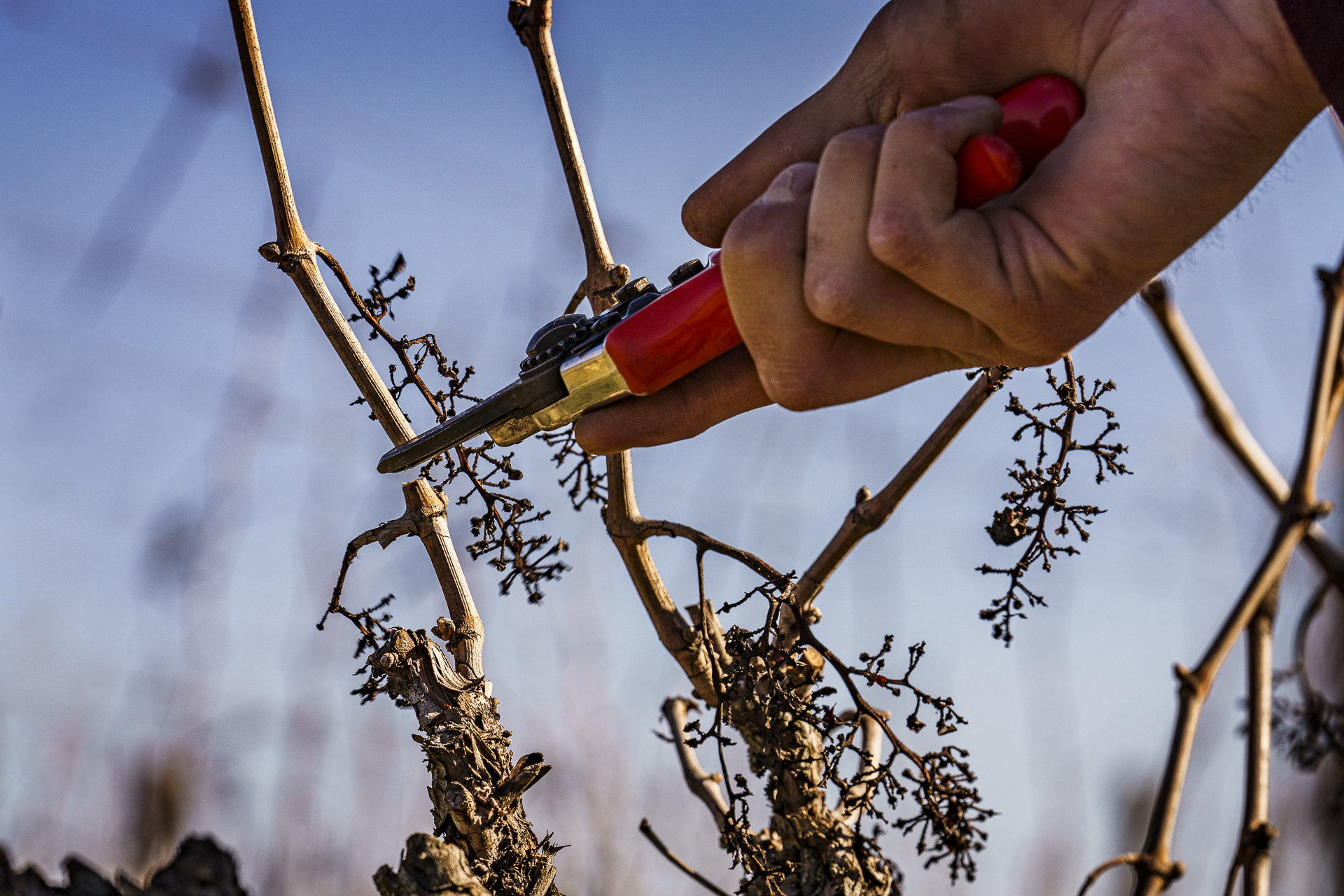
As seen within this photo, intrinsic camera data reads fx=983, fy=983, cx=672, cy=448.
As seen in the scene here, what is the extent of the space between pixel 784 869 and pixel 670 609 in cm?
47

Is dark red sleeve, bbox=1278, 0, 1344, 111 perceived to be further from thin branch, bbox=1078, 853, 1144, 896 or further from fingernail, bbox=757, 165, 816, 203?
thin branch, bbox=1078, 853, 1144, 896

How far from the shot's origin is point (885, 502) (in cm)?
165

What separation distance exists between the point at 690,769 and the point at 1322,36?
1560 millimetres

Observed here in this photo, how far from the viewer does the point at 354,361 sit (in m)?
1.52

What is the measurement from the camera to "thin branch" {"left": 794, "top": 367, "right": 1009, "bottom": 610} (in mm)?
1612

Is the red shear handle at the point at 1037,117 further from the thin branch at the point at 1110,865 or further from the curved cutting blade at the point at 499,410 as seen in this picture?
the thin branch at the point at 1110,865

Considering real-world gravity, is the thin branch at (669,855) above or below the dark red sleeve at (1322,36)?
below

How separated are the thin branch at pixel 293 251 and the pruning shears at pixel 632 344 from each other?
0.27m

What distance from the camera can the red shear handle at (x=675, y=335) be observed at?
45.8 inches

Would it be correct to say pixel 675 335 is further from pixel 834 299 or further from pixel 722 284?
pixel 834 299

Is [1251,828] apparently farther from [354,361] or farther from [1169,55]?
[354,361]

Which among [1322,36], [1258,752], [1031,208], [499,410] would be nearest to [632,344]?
[499,410]

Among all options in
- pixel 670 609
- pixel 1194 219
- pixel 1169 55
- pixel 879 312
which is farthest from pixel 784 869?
pixel 1169 55

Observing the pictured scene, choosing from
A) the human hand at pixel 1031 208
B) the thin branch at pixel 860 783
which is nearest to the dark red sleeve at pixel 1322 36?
the human hand at pixel 1031 208
